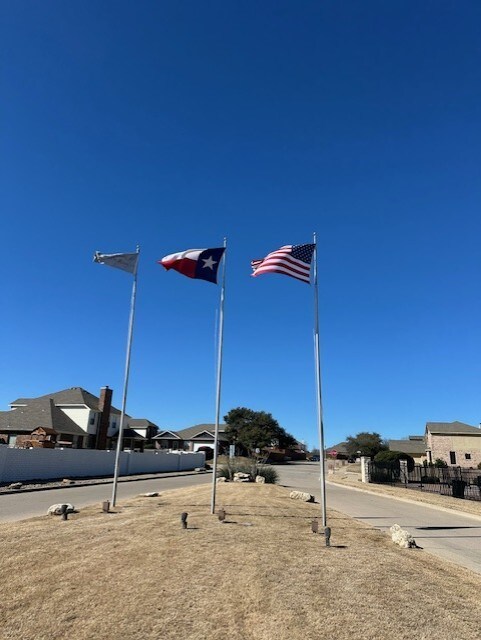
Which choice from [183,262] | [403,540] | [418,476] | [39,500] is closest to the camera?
[403,540]

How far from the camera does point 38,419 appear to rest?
49.8m

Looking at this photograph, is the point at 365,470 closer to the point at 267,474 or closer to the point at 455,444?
the point at 267,474

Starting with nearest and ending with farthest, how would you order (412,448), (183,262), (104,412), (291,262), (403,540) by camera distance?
1. (403,540)
2. (291,262)
3. (183,262)
4. (104,412)
5. (412,448)

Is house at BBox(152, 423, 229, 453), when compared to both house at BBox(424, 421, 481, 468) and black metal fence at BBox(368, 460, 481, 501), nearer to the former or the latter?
house at BBox(424, 421, 481, 468)

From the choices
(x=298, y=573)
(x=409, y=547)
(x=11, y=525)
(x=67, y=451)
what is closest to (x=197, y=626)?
(x=298, y=573)

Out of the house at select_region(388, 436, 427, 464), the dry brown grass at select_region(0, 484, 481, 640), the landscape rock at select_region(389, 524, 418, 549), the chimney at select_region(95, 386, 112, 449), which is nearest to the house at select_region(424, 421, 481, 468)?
the house at select_region(388, 436, 427, 464)

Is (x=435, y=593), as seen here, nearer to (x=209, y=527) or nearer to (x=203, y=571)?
(x=203, y=571)

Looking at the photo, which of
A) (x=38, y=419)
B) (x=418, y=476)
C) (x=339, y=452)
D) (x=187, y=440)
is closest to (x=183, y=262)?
(x=418, y=476)

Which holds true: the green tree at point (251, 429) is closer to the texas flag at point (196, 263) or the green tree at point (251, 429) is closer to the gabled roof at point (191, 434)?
the gabled roof at point (191, 434)

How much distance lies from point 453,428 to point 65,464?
52343 millimetres

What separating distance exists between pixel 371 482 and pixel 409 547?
3016cm

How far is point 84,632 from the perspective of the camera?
531cm

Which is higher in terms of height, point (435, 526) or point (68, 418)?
point (68, 418)

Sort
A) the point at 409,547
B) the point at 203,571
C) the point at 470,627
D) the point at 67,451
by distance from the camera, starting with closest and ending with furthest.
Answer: the point at 470,627 < the point at 203,571 < the point at 409,547 < the point at 67,451
